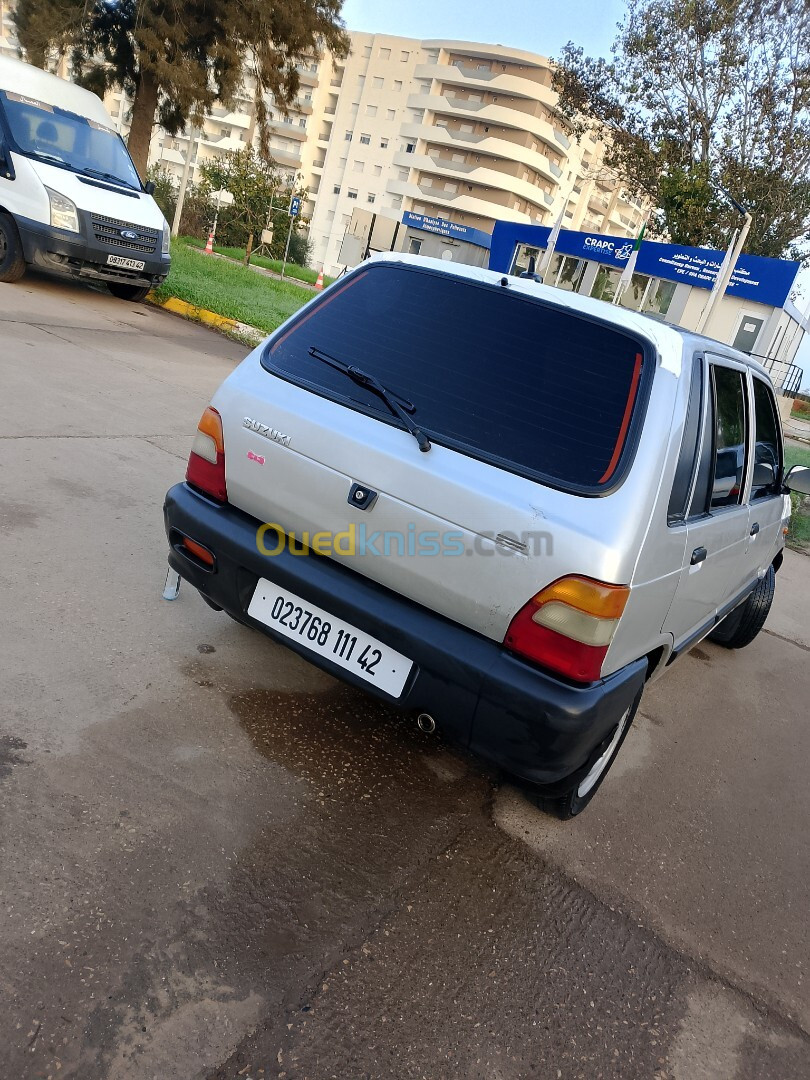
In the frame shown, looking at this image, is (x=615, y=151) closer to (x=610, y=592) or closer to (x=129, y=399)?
(x=129, y=399)

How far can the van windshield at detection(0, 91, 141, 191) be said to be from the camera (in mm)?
9766

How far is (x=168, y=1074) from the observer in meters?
1.79

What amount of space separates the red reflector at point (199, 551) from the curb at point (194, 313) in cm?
925

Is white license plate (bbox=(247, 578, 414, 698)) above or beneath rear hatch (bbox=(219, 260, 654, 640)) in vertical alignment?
beneath

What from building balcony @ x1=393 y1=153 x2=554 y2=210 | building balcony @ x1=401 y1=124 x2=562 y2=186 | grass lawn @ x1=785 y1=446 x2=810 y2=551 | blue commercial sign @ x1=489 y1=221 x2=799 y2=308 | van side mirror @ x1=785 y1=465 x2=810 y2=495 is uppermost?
building balcony @ x1=401 y1=124 x2=562 y2=186

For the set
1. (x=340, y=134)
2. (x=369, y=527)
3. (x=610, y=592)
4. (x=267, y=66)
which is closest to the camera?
(x=610, y=592)

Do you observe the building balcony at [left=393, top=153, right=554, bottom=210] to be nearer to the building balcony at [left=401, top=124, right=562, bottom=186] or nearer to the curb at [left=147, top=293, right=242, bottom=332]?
the building balcony at [left=401, top=124, right=562, bottom=186]

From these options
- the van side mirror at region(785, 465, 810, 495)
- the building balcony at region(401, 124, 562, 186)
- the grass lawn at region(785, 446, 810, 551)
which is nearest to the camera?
the van side mirror at region(785, 465, 810, 495)

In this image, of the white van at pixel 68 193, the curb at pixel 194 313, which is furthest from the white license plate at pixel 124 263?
the curb at pixel 194 313

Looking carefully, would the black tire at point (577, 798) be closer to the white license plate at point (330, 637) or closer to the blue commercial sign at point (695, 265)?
the white license plate at point (330, 637)

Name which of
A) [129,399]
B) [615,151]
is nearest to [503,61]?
[615,151]

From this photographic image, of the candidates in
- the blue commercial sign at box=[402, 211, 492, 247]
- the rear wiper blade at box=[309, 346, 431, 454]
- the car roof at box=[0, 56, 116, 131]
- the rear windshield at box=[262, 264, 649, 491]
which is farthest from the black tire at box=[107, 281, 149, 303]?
the blue commercial sign at box=[402, 211, 492, 247]

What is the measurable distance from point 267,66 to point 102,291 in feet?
27.0

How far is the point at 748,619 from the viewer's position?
5.47m
